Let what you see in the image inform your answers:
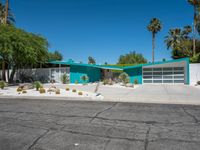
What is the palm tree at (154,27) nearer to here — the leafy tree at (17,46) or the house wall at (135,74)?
the house wall at (135,74)

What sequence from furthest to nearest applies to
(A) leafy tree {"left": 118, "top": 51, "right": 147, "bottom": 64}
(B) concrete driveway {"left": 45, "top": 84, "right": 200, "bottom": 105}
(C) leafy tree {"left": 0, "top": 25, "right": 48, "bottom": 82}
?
(A) leafy tree {"left": 118, "top": 51, "right": 147, "bottom": 64}, (C) leafy tree {"left": 0, "top": 25, "right": 48, "bottom": 82}, (B) concrete driveway {"left": 45, "top": 84, "right": 200, "bottom": 105}

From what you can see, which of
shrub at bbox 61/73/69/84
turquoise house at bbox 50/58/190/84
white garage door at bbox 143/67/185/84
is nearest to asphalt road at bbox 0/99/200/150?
turquoise house at bbox 50/58/190/84

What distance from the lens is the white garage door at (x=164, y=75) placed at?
975 inches

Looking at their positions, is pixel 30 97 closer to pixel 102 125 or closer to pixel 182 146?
pixel 102 125

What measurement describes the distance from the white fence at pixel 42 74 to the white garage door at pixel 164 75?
36.7 feet

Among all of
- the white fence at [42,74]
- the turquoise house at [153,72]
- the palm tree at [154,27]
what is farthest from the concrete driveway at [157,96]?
the palm tree at [154,27]

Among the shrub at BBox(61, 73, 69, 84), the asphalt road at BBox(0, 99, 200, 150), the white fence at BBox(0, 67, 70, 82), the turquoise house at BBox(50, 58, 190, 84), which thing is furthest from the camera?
the white fence at BBox(0, 67, 70, 82)

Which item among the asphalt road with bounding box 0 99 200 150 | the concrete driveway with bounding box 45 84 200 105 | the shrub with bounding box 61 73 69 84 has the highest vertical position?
the shrub with bounding box 61 73 69 84

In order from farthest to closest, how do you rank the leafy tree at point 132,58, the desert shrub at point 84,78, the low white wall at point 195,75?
1. the leafy tree at point 132,58
2. the desert shrub at point 84,78
3. the low white wall at point 195,75

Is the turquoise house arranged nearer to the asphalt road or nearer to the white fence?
the white fence

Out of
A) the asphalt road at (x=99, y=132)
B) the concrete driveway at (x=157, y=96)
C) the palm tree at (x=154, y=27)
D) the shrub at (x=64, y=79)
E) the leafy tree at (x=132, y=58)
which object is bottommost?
the asphalt road at (x=99, y=132)

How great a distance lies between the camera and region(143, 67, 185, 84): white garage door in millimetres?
24766

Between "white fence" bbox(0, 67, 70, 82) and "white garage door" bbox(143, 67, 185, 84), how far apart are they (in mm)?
11173

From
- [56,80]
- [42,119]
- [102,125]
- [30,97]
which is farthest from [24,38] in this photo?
[102,125]
